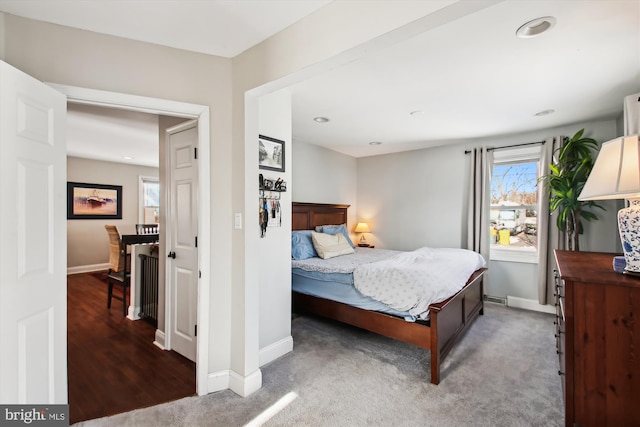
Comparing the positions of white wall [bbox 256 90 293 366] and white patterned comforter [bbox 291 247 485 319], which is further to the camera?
white wall [bbox 256 90 293 366]

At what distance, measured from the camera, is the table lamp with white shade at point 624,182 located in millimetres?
1404

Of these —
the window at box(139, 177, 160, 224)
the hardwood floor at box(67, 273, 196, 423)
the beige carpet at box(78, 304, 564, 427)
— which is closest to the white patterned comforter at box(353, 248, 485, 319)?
the beige carpet at box(78, 304, 564, 427)

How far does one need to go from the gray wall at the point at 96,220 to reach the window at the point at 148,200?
0.12m

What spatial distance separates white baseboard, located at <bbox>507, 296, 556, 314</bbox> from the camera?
3904mm

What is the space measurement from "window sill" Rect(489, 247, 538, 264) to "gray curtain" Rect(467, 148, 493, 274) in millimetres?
237

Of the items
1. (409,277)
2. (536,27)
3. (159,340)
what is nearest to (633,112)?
(536,27)

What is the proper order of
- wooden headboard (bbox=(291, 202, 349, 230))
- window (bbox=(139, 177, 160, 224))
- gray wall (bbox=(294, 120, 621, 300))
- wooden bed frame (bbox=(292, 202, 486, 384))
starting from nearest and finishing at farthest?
1. wooden bed frame (bbox=(292, 202, 486, 384))
2. gray wall (bbox=(294, 120, 621, 300))
3. wooden headboard (bbox=(291, 202, 349, 230))
4. window (bbox=(139, 177, 160, 224))

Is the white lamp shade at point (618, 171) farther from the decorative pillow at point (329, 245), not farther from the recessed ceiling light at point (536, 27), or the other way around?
the decorative pillow at point (329, 245)

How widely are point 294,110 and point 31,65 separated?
2.14 meters

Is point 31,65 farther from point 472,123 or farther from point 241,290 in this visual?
point 472,123

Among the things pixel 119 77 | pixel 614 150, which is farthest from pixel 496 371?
pixel 119 77

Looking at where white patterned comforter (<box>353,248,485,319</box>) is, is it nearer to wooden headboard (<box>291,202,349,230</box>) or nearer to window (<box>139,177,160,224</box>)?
wooden headboard (<box>291,202,349,230</box>)

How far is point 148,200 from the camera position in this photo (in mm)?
7234

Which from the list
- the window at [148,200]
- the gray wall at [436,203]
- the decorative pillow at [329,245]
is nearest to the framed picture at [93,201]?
the window at [148,200]
